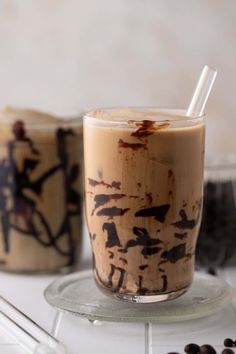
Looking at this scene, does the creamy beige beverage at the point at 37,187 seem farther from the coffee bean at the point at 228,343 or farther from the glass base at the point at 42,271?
the coffee bean at the point at 228,343

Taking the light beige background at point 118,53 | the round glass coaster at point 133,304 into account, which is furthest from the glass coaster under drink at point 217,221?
the light beige background at point 118,53

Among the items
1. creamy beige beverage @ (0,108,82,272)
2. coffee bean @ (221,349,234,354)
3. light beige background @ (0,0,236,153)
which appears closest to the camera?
coffee bean @ (221,349,234,354)

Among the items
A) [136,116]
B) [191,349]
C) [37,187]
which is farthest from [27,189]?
[191,349]

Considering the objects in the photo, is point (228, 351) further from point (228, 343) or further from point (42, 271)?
point (42, 271)

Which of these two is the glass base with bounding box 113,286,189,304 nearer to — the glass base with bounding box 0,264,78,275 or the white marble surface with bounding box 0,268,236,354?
the white marble surface with bounding box 0,268,236,354

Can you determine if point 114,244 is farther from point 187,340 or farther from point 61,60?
point 61,60

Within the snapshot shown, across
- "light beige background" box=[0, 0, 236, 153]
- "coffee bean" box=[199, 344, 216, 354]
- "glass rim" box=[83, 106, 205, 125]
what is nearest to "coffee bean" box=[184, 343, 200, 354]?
"coffee bean" box=[199, 344, 216, 354]
